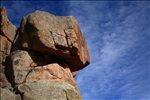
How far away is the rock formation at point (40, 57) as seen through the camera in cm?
1656

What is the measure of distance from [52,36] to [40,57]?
6.54ft

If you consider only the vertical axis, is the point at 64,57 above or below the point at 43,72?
above

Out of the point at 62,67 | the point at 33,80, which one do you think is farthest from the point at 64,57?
the point at 33,80

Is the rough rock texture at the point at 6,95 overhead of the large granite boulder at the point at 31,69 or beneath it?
beneath

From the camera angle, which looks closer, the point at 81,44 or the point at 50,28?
the point at 50,28

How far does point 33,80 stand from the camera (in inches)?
677

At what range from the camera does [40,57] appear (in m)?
19.2

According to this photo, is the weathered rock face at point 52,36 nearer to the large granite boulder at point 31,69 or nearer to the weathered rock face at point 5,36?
the large granite boulder at point 31,69

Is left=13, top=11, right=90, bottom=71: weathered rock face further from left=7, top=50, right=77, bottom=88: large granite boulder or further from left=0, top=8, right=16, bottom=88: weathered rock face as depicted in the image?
left=0, top=8, right=16, bottom=88: weathered rock face

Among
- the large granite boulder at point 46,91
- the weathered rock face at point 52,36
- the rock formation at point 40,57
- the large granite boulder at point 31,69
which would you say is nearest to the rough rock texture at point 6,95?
the rock formation at point 40,57

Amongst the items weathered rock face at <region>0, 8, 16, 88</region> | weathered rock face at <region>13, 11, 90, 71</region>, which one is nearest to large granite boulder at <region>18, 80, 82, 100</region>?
weathered rock face at <region>13, 11, 90, 71</region>

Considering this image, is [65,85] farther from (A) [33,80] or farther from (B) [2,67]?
(B) [2,67]

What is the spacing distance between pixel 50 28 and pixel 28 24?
1.64 metres

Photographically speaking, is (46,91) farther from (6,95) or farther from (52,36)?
(52,36)
